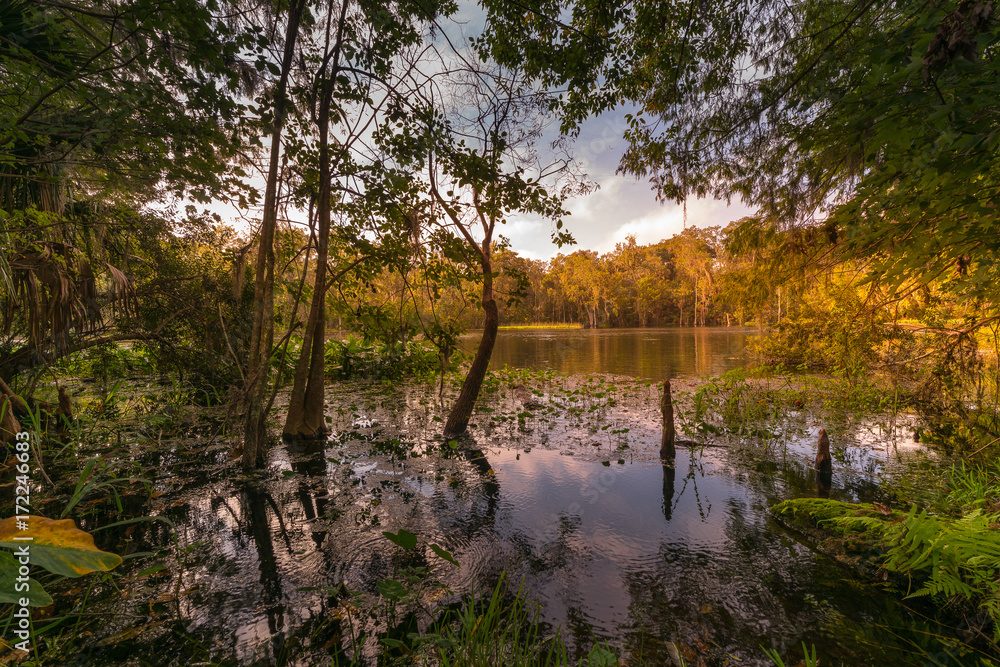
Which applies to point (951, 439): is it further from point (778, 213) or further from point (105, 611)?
point (105, 611)

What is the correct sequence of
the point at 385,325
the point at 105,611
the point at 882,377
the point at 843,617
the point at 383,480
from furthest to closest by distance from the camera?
the point at 882,377 → the point at 385,325 → the point at 383,480 → the point at 843,617 → the point at 105,611

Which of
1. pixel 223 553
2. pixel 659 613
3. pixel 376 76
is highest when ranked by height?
pixel 376 76

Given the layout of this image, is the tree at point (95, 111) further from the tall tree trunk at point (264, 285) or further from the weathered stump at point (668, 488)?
the weathered stump at point (668, 488)

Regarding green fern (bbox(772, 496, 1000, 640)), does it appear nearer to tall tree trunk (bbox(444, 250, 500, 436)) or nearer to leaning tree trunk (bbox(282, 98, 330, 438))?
tall tree trunk (bbox(444, 250, 500, 436))

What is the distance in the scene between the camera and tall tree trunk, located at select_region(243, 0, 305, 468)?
15.7ft

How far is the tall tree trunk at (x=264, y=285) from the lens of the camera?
15.7ft

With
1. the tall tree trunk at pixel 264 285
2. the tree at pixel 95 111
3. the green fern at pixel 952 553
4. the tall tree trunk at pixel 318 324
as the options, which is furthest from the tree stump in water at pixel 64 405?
the green fern at pixel 952 553

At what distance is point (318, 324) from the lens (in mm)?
6598

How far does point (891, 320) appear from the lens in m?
7.15

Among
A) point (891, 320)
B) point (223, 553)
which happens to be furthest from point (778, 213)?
point (223, 553)

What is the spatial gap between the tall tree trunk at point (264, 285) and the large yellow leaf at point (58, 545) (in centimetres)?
415

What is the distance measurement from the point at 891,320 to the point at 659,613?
7828 millimetres

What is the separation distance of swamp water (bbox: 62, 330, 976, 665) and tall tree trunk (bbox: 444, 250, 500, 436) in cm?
42

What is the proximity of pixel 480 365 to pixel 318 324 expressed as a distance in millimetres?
3130
